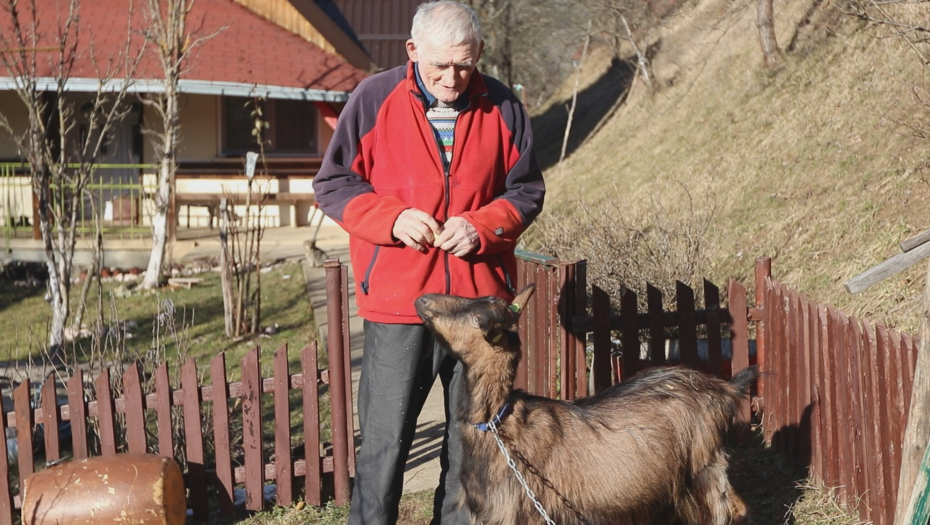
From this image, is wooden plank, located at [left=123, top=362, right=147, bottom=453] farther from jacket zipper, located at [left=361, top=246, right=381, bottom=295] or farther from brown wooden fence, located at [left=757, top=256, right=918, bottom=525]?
brown wooden fence, located at [left=757, top=256, right=918, bottom=525]

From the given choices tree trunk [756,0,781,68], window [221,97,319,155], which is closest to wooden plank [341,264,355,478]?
tree trunk [756,0,781,68]

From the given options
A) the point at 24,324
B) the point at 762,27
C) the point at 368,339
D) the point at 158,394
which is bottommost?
the point at 24,324

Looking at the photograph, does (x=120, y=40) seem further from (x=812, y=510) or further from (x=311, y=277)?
(x=812, y=510)

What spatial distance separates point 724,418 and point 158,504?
2860mm

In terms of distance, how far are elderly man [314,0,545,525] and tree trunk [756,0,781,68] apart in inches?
510

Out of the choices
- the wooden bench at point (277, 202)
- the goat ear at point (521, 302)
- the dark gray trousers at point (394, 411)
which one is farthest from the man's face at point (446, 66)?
the wooden bench at point (277, 202)

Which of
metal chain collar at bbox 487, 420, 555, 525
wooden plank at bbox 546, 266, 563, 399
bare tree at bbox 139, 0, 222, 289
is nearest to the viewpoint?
metal chain collar at bbox 487, 420, 555, 525

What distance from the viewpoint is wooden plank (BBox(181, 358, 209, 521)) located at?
5.21 m

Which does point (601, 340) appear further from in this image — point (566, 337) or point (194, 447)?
point (194, 447)

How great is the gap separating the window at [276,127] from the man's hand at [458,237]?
16589mm

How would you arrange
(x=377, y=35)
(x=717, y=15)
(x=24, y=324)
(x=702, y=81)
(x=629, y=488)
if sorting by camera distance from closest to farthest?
1. (x=629, y=488)
2. (x=24, y=324)
3. (x=702, y=81)
4. (x=717, y=15)
5. (x=377, y=35)

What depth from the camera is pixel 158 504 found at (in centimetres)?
483

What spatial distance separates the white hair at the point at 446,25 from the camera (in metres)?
3.48

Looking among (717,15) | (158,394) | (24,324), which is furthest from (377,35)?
(158,394)
